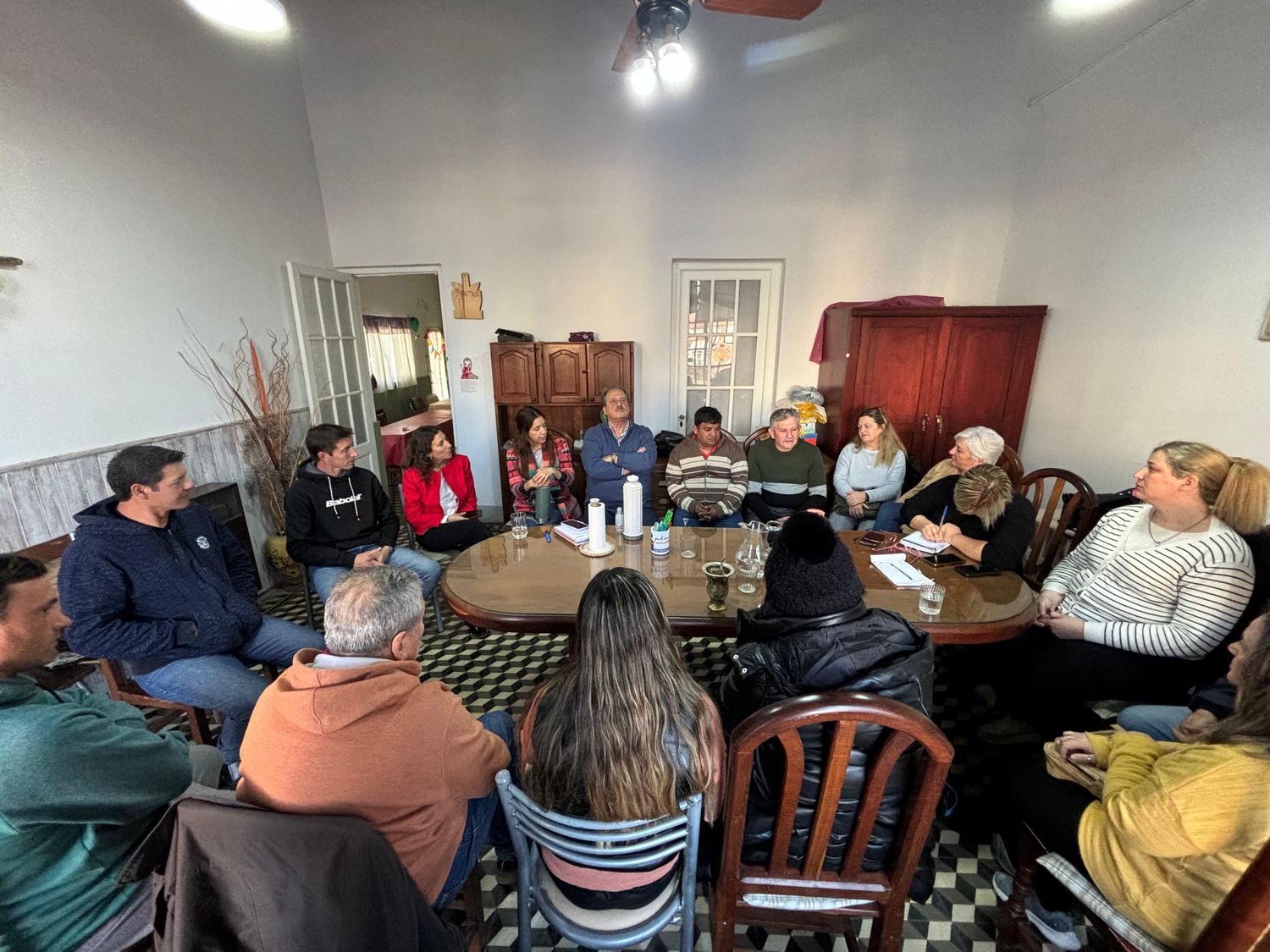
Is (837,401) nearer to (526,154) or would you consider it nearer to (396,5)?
(526,154)

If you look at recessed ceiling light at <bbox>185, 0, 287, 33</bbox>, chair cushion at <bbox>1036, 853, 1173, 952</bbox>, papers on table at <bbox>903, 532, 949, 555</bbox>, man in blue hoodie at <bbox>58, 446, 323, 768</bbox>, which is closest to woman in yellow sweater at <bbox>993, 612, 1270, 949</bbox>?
chair cushion at <bbox>1036, 853, 1173, 952</bbox>

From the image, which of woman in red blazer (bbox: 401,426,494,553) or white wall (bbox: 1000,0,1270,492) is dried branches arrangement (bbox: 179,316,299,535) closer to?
woman in red blazer (bbox: 401,426,494,553)

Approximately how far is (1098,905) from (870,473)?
2.34 meters

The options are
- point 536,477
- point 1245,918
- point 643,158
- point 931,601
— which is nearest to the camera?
point 1245,918

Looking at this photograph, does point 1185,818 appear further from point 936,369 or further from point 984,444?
point 936,369

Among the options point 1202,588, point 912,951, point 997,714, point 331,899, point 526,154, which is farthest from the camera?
point 526,154

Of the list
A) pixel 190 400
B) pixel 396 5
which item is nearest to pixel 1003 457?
pixel 190 400

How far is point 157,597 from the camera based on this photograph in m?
1.67

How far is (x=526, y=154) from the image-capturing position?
12.6ft

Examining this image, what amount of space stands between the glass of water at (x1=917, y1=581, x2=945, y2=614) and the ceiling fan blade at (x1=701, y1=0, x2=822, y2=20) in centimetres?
231

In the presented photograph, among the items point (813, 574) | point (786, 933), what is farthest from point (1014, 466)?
point (786, 933)

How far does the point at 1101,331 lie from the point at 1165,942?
10.2ft

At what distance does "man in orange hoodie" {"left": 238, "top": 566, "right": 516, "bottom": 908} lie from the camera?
89 centimetres

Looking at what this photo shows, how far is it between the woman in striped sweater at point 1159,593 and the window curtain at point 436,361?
26.2ft
